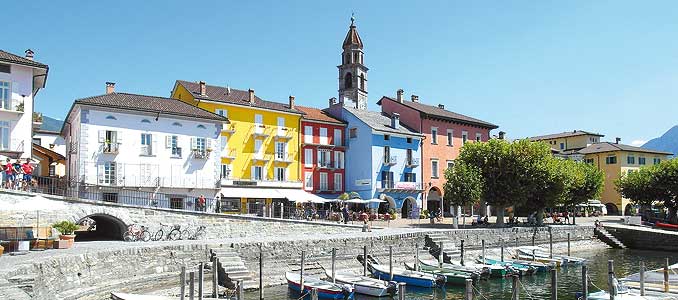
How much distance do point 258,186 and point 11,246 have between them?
27.9 meters

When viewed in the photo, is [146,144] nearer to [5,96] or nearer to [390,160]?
[5,96]

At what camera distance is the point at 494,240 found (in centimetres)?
4403

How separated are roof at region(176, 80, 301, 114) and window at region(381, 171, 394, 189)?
36.7 ft

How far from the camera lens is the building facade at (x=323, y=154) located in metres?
55.9

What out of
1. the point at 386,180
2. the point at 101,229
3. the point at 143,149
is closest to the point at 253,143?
the point at 143,149

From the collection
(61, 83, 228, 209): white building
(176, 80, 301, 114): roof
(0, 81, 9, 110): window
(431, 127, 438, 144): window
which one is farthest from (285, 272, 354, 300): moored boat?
(431, 127, 438, 144): window

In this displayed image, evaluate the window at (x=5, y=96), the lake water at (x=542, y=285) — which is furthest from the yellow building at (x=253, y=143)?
the lake water at (x=542, y=285)

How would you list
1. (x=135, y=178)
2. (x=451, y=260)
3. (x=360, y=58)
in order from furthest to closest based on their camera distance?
(x=360, y=58) → (x=135, y=178) → (x=451, y=260)

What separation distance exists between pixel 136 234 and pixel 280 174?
22433mm

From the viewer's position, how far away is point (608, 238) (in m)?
52.9

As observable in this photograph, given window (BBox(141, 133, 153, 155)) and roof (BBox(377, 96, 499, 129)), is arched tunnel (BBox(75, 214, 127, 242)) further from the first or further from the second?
roof (BBox(377, 96, 499, 129))

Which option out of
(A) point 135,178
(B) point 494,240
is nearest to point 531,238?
(B) point 494,240

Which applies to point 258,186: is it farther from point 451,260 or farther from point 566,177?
point 566,177

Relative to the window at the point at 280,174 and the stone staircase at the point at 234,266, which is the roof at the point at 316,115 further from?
the stone staircase at the point at 234,266
